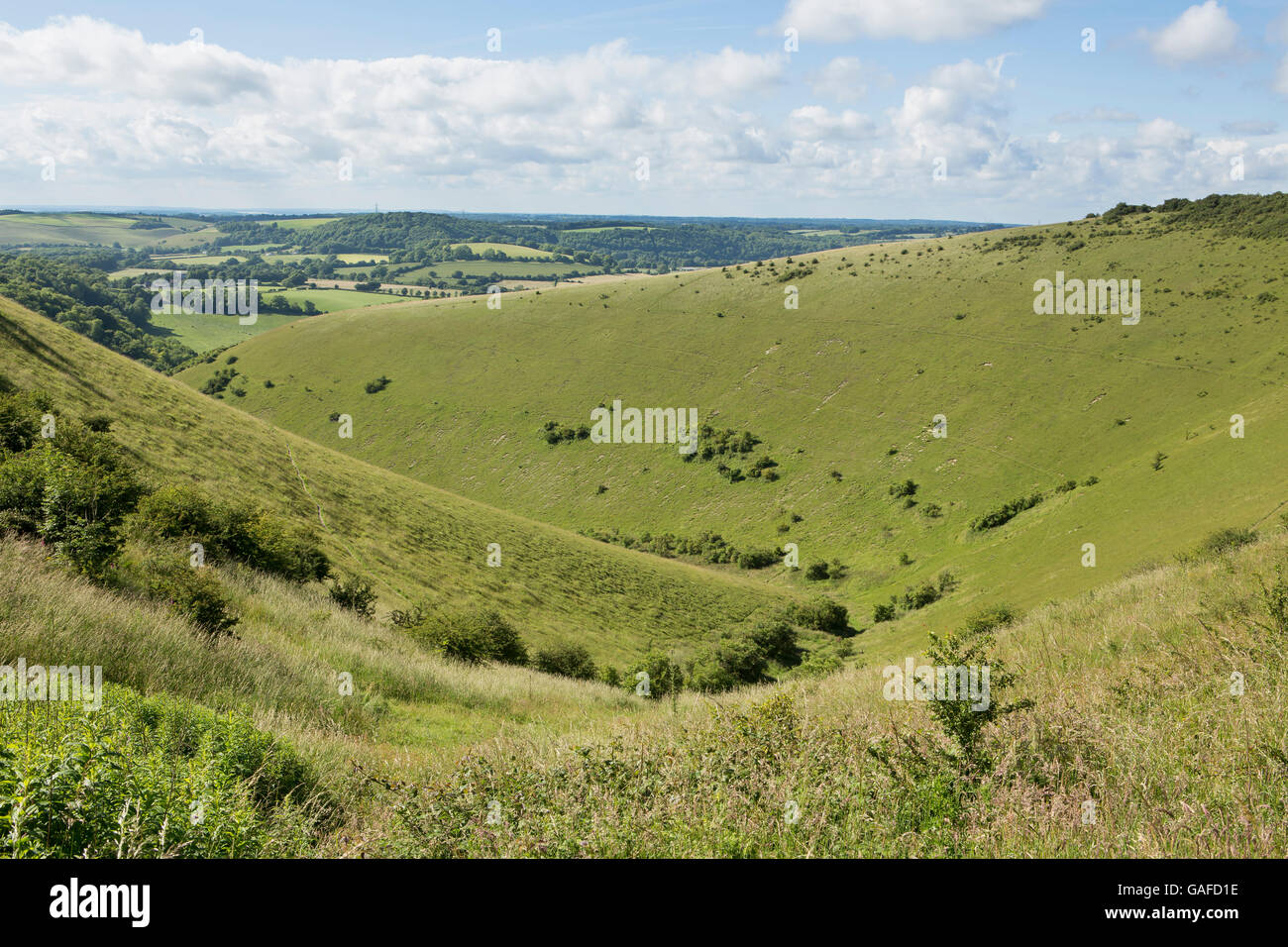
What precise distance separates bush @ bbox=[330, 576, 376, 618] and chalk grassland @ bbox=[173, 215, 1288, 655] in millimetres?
26435

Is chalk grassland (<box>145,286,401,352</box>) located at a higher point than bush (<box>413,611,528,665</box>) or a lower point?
higher

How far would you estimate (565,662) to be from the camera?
24.3 m

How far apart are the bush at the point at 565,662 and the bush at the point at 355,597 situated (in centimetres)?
616

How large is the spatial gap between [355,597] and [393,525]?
616 inches

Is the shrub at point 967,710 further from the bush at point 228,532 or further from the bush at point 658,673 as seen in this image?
the bush at point 658,673

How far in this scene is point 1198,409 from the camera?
5784cm

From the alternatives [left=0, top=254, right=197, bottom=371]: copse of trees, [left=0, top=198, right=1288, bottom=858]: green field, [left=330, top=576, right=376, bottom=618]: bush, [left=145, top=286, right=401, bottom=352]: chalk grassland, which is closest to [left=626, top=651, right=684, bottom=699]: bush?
[left=0, top=198, right=1288, bottom=858]: green field

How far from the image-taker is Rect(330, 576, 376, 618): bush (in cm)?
1875

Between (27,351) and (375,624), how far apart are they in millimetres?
21622

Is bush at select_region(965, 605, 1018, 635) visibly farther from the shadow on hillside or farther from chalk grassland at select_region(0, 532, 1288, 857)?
the shadow on hillside

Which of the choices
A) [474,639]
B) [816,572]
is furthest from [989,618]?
[816,572]
